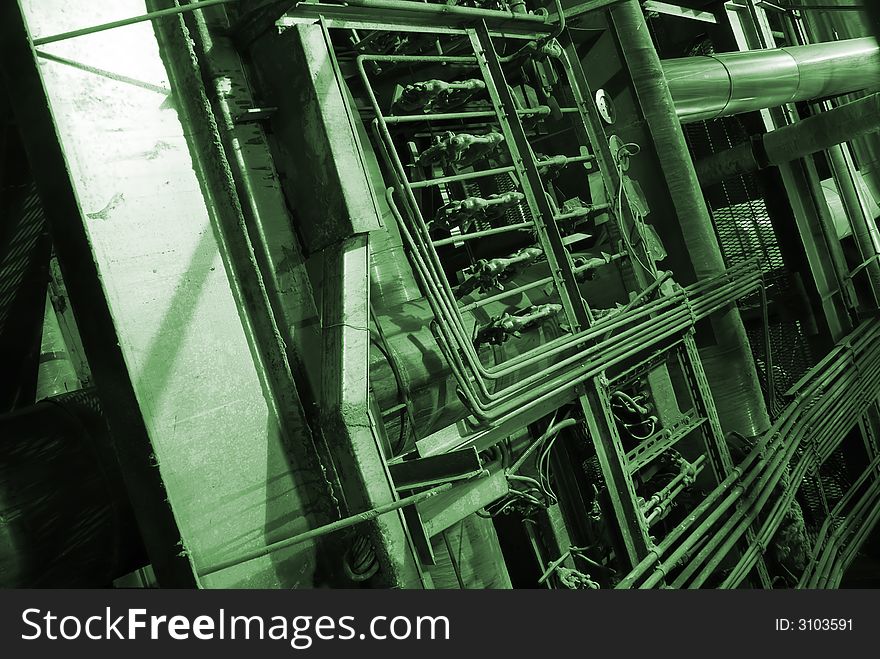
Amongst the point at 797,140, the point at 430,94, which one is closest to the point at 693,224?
the point at 797,140

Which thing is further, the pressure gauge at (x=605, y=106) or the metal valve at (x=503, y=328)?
the pressure gauge at (x=605, y=106)

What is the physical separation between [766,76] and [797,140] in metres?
0.63

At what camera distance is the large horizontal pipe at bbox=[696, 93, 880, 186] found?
19.9 feet

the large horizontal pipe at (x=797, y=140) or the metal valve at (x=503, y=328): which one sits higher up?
the large horizontal pipe at (x=797, y=140)

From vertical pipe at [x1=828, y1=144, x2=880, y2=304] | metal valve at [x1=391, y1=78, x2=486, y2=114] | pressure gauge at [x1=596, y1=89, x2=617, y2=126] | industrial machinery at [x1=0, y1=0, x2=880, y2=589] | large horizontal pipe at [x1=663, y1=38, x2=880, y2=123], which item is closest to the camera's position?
industrial machinery at [x1=0, y1=0, x2=880, y2=589]

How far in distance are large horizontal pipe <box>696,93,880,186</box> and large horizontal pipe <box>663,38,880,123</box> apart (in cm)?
35

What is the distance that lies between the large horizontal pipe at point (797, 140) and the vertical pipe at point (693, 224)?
67.1 inches

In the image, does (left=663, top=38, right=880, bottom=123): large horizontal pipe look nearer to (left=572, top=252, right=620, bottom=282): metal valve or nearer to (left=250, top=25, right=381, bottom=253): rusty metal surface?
(left=572, top=252, right=620, bottom=282): metal valve

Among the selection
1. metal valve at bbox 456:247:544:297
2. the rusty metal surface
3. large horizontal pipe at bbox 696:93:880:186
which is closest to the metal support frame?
metal valve at bbox 456:247:544:297

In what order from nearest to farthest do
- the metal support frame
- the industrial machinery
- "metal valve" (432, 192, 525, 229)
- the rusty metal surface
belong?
1. the industrial machinery
2. the rusty metal surface
3. "metal valve" (432, 192, 525, 229)
4. the metal support frame

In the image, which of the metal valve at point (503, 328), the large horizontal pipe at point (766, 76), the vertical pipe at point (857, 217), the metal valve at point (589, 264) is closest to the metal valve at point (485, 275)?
the metal valve at point (503, 328)

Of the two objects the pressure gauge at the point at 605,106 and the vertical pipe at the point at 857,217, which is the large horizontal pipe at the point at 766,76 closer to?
the pressure gauge at the point at 605,106

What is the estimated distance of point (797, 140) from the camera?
651cm

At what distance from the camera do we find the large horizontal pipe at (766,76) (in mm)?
5875
